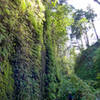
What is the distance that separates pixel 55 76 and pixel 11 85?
2468 mm

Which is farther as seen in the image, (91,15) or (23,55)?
(91,15)

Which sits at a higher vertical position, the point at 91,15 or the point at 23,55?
the point at 91,15

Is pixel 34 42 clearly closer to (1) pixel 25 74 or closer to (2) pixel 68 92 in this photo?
(1) pixel 25 74

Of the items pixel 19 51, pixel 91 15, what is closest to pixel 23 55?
pixel 19 51

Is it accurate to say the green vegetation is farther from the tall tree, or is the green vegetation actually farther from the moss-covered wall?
the tall tree

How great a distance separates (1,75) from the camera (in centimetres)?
193

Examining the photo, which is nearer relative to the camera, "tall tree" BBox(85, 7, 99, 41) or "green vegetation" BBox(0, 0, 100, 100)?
"green vegetation" BBox(0, 0, 100, 100)

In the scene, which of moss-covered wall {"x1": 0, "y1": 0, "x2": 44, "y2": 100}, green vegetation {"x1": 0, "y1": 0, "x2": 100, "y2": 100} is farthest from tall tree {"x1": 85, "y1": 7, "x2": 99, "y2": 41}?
moss-covered wall {"x1": 0, "y1": 0, "x2": 44, "y2": 100}

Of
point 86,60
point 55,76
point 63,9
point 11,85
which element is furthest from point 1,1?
point 86,60

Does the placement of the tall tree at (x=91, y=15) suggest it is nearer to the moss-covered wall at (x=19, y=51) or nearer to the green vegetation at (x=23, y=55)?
the green vegetation at (x=23, y=55)

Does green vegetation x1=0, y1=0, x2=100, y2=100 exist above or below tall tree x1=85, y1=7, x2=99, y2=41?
below

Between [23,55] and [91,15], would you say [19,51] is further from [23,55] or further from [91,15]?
[91,15]

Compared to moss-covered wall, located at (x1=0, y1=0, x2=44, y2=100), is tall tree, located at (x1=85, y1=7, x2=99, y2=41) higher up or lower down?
higher up

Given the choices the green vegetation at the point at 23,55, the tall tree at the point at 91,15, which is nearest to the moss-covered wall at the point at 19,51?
the green vegetation at the point at 23,55
